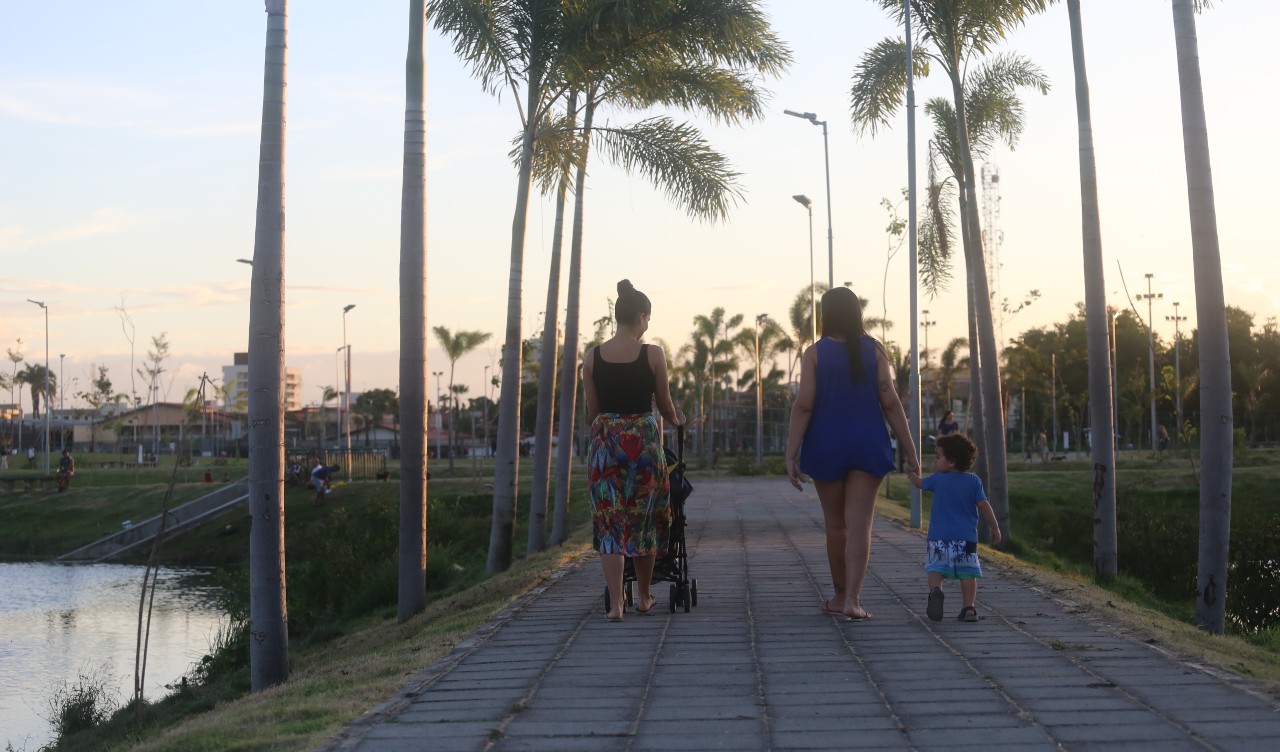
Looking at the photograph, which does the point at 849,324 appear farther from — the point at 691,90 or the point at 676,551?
the point at 691,90

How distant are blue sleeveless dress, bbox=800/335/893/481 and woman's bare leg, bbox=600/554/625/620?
1.26 meters

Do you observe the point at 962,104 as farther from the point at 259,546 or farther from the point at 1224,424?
the point at 259,546

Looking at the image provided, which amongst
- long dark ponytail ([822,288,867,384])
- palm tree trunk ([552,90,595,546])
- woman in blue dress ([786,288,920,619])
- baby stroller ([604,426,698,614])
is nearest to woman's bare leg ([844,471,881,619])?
woman in blue dress ([786,288,920,619])

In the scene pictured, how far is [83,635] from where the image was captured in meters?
20.8

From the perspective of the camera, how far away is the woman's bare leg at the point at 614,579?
8.22m

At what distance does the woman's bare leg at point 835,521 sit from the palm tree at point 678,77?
10.3 meters

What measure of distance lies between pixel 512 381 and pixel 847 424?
1095 centimetres

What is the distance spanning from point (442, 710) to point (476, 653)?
169cm

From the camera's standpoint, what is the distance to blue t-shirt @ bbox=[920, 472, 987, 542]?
8.20m

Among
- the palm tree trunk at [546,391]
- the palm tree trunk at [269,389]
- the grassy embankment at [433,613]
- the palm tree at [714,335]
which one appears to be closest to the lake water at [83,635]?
the grassy embankment at [433,613]

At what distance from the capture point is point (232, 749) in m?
5.29

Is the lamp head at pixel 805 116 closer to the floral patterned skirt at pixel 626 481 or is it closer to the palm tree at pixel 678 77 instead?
the palm tree at pixel 678 77

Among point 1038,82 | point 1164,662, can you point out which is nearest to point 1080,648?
point 1164,662

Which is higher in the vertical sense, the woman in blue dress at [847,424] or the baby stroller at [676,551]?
the woman in blue dress at [847,424]
